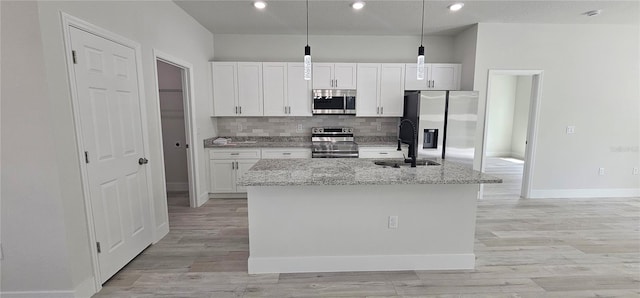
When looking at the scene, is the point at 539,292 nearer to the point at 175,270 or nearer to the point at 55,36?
the point at 175,270

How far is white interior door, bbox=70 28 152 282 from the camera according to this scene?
1979 mm

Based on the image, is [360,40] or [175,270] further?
[360,40]

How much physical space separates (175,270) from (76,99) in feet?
5.09

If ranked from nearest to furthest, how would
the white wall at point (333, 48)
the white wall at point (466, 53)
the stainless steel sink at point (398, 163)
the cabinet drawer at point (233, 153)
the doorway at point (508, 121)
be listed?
the stainless steel sink at point (398, 163) < the white wall at point (466, 53) < the cabinet drawer at point (233, 153) < the white wall at point (333, 48) < the doorway at point (508, 121)

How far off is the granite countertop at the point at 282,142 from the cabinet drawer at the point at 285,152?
0.06 metres

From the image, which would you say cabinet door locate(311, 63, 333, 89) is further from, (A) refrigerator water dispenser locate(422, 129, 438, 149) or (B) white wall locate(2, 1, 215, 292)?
(B) white wall locate(2, 1, 215, 292)

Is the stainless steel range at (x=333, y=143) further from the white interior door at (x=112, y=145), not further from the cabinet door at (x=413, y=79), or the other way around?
the white interior door at (x=112, y=145)

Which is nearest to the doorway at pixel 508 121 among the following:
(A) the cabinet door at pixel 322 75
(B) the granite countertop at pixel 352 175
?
(A) the cabinet door at pixel 322 75

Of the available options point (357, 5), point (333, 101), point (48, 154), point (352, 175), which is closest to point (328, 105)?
point (333, 101)

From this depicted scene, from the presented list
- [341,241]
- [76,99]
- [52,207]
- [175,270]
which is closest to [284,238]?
[341,241]

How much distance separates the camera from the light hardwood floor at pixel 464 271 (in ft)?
6.86

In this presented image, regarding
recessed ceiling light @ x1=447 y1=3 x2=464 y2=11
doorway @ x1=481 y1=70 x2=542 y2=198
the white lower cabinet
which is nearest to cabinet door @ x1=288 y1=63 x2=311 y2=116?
the white lower cabinet

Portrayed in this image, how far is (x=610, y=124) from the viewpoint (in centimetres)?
425

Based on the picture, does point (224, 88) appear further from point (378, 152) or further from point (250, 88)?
point (378, 152)
